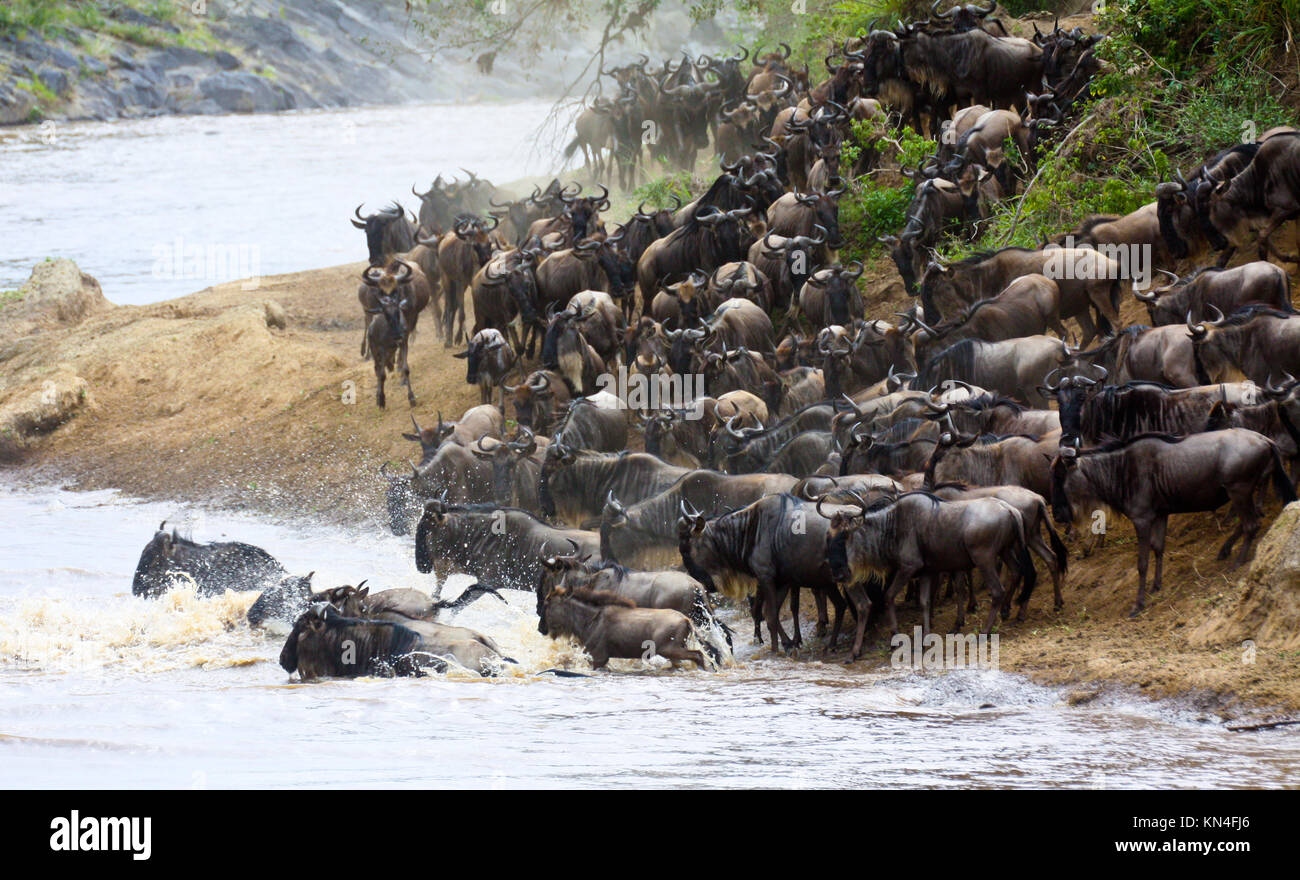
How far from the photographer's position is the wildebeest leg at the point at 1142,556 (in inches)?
308

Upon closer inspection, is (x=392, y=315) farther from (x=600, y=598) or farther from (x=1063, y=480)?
(x=1063, y=480)

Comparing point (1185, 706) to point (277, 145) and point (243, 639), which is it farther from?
point (277, 145)

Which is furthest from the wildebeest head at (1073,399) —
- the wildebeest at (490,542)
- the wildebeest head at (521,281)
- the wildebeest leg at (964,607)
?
the wildebeest head at (521,281)

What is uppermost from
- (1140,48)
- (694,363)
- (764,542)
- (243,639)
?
(1140,48)

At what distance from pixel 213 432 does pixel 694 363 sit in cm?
667

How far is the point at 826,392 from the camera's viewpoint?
Result: 12086 mm

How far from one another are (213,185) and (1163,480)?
38632mm

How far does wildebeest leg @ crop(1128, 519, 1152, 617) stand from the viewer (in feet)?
25.7

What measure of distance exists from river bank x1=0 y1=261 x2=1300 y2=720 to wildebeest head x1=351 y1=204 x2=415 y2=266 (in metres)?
1.18

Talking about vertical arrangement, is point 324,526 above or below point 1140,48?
below

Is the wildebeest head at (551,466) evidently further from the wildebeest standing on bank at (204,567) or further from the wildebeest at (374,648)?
the wildebeest at (374,648)

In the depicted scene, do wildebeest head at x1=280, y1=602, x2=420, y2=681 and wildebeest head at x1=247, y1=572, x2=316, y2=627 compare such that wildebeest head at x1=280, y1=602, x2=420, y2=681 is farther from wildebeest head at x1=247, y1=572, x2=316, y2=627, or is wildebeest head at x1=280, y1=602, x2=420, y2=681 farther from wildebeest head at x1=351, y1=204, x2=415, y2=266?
wildebeest head at x1=351, y1=204, x2=415, y2=266
